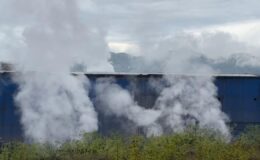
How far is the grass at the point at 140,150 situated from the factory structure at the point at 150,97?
6.14m

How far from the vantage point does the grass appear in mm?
19562

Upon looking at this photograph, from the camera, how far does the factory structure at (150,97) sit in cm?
2897

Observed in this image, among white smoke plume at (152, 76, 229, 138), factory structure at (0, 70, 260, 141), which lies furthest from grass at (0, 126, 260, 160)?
factory structure at (0, 70, 260, 141)

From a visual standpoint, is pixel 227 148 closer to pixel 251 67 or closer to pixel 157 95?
pixel 157 95

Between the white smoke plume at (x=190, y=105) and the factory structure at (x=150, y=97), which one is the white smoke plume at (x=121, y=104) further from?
the white smoke plume at (x=190, y=105)

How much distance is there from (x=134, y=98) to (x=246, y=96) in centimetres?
625

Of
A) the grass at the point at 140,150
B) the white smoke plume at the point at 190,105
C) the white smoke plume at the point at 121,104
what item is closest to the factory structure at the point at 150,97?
the white smoke plume at the point at 121,104

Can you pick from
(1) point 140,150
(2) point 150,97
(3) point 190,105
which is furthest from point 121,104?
(1) point 140,150

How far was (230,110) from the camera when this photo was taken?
3142 cm

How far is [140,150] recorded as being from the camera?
20.1 metres

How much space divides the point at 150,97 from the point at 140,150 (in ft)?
33.7

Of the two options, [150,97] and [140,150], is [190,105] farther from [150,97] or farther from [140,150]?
[140,150]

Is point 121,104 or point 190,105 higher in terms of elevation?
point 121,104

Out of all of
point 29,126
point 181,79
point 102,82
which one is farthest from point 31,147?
point 181,79
